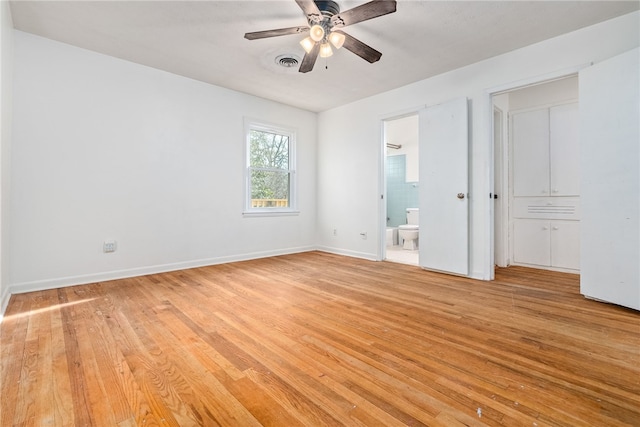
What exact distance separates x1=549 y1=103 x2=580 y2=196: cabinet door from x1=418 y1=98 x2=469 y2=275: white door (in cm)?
132

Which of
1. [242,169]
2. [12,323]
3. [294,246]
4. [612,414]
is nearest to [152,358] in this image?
[12,323]

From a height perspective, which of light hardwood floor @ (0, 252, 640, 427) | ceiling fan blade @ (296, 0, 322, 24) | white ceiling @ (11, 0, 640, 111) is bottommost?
light hardwood floor @ (0, 252, 640, 427)

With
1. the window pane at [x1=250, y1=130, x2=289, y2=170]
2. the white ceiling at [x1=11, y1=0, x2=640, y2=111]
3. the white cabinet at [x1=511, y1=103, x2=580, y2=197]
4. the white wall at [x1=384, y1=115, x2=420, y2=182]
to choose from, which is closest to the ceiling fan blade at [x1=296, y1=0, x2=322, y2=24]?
the white ceiling at [x1=11, y1=0, x2=640, y2=111]

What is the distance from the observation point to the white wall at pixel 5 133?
232cm

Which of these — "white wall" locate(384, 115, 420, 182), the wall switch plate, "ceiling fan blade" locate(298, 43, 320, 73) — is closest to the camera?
"ceiling fan blade" locate(298, 43, 320, 73)

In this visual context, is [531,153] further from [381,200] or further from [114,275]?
[114,275]

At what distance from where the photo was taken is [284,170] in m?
5.11

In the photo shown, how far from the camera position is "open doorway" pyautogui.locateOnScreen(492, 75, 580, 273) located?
3.71 metres

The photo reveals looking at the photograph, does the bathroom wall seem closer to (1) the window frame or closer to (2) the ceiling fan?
(1) the window frame

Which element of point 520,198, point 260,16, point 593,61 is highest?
point 260,16

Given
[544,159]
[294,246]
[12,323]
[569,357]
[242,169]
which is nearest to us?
[569,357]

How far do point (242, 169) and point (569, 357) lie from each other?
13.5 ft

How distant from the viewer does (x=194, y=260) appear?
4055 mm

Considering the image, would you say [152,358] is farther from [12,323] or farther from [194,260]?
[194,260]
